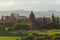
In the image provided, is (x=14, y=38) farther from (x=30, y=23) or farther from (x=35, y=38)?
(x=30, y=23)

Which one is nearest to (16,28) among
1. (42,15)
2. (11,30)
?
(11,30)

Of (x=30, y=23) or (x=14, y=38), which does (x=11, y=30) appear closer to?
(x=14, y=38)

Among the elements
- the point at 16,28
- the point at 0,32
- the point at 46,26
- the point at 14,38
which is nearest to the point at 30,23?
the point at 46,26

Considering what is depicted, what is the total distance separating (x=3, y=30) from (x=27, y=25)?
178cm

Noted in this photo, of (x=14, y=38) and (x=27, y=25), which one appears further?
(x=27, y=25)

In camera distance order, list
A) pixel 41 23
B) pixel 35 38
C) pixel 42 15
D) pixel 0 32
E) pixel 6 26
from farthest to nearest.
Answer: pixel 42 15
pixel 41 23
pixel 6 26
pixel 0 32
pixel 35 38

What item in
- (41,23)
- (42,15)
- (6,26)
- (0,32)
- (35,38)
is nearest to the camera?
(35,38)

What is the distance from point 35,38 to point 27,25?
336 centimetres

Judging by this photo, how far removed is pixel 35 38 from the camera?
27.1ft

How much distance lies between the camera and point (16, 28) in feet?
34.4

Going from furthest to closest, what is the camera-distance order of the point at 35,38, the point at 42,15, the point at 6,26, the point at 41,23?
the point at 42,15
the point at 41,23
the point at 6,26
the point at 35,38

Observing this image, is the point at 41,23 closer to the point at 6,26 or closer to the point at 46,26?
the point at 46,26

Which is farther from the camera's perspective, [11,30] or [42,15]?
[42,15]

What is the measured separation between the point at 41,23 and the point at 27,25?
0.90 meters
